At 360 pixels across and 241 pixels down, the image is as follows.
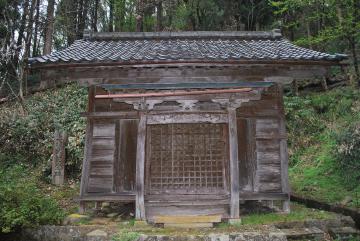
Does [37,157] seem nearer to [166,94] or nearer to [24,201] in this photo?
[24,201]

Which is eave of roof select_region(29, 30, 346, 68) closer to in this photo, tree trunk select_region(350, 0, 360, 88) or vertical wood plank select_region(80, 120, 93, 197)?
vertical wood plank select_region(80, 120, 93, 197)

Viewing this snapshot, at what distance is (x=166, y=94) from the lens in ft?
27.7

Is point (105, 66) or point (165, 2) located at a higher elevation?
point (165, 2)

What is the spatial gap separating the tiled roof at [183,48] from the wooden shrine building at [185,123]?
0.14 ft

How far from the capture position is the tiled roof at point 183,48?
27.3 feet

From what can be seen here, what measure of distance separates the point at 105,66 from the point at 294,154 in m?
10.4

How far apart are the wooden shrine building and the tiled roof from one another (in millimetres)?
43

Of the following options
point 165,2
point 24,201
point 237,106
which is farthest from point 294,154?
point 165,2

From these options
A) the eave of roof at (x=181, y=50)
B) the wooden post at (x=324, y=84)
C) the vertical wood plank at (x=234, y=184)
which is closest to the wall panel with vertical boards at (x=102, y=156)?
the eave of roof at (x=181, y=50)

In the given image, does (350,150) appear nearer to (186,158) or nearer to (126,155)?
(186,158)

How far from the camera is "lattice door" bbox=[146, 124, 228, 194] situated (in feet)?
29.8

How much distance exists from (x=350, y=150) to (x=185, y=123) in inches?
240

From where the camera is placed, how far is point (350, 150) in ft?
38.2

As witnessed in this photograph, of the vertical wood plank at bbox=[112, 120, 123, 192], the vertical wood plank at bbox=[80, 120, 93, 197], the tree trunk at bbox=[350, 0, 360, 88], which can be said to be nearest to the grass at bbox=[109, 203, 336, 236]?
the vertical wood plank at bbox=[112, 120, 123, 192]
